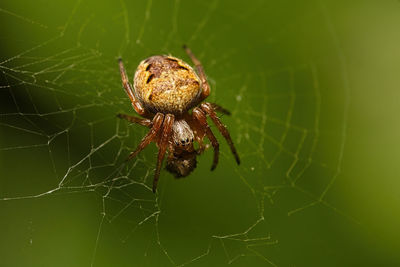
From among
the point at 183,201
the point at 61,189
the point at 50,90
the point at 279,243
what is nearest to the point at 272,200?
the point at 279,243

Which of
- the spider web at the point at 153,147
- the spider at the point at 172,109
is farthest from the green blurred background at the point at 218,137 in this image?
the spider at the point at 172,109

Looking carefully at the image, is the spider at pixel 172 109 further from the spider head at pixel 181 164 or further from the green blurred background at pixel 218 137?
the green blurred background at pixel 218 137

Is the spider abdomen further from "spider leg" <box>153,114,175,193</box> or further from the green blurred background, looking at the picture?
the green blurred background

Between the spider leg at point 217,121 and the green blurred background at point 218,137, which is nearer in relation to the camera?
the green blurred background at point 218,137

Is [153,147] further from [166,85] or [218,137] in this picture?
[166,85]

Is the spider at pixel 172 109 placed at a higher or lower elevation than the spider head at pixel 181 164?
higher

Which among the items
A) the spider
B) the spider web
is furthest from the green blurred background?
the spider
